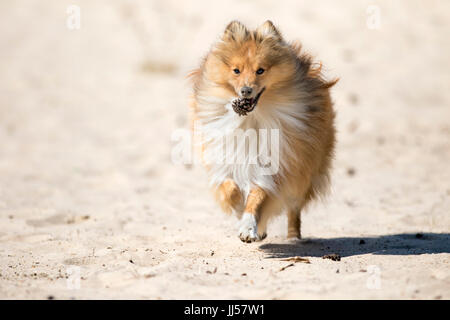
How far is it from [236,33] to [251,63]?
0.35 m

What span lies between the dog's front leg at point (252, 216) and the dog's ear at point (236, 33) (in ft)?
4.31

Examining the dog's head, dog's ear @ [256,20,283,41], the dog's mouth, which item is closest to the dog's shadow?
the dog's mouth

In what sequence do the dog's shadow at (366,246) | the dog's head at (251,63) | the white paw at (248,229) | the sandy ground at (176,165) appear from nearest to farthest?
the sandy ground at (176,165), the white paw at (248,229), the dog's head at (251,63), the dog's shadow at (366,246)

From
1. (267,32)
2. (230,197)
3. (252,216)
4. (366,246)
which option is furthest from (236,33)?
(366,246)

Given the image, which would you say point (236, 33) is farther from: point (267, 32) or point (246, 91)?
point (246, 91)

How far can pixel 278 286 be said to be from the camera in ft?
13.5

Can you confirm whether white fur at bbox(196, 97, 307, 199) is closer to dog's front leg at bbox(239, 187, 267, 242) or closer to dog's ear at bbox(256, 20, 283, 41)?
dog's front leg at bbox(239, 187, 267, 242)

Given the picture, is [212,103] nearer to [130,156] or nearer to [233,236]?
[233,236]

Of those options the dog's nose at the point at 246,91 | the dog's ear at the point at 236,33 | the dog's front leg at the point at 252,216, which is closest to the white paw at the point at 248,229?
the dog's front leg at the point at 252,216

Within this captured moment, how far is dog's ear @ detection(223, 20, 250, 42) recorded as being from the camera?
5.27 m

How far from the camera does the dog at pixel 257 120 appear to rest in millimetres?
5156

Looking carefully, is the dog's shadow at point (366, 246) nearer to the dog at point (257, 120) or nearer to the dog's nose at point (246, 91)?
the dog at point (257, 120)

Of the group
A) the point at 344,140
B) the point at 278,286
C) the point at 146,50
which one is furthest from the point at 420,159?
the point at 146,50

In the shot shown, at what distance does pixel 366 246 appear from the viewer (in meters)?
5.55
